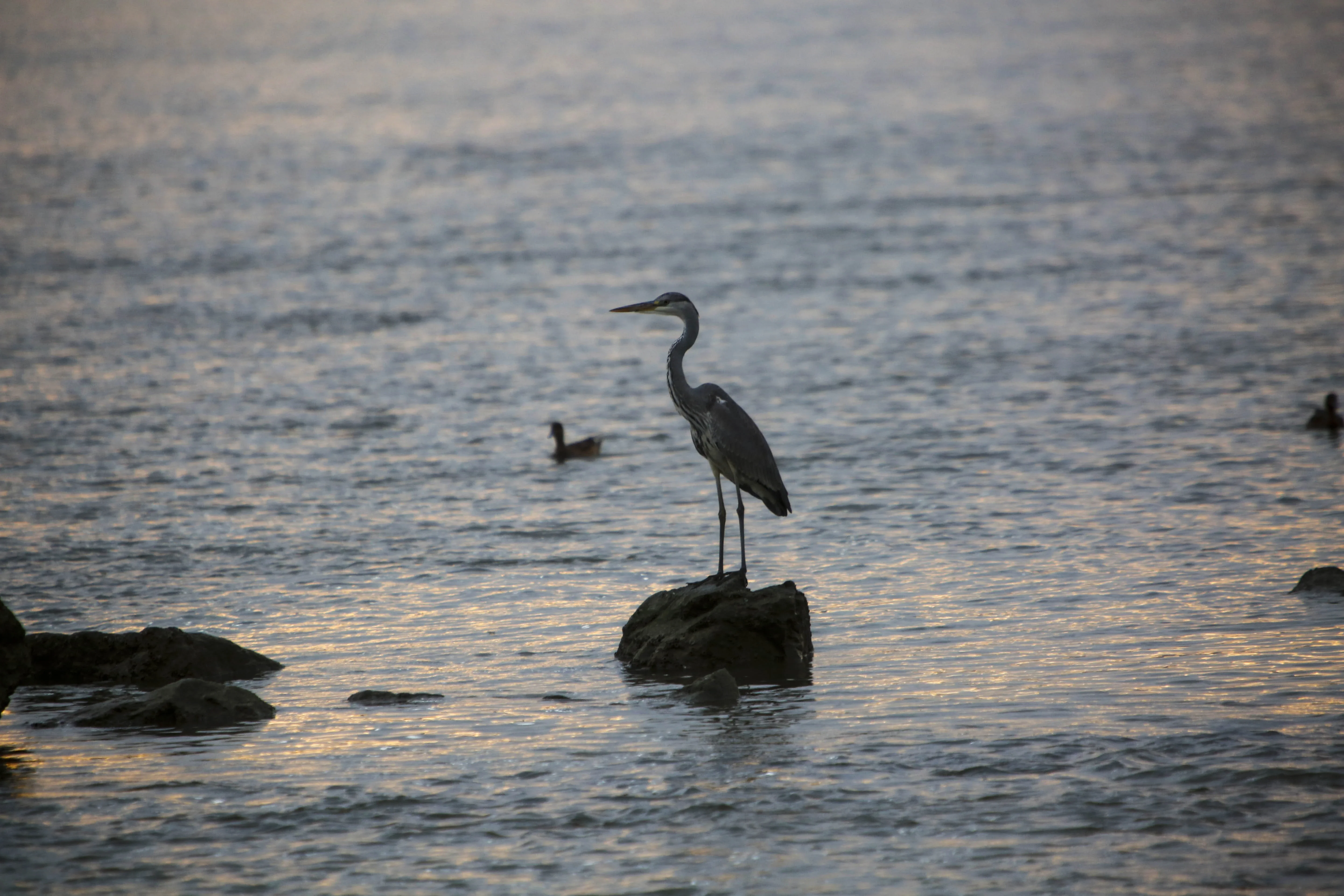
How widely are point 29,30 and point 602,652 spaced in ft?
316

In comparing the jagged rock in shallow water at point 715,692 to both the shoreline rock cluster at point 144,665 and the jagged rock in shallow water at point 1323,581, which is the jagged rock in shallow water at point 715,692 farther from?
the jagged rock in shallow water at point 1323,581

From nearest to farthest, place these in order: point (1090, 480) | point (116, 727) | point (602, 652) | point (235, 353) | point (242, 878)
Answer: point (242, 878) → point (116, 727) → point (602, 652) → point (1090, 480) → point (235, 353)

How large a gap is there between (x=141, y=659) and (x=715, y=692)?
12.2ft

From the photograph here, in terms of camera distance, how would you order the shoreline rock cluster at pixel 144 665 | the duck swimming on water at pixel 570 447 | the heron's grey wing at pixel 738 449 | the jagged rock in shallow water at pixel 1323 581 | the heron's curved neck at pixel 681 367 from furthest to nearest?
the duck swimming on water at pixel 570 447 → the jagged rock in shallow water at pixel 1323 581 → the heron's curved neck at pixel 681 367 → the heron's grey wing at pixel 738 449 → the shoreline rock cluster at pixel 144 665

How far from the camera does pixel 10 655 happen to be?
324 inches

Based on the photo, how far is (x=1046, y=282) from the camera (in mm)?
26250

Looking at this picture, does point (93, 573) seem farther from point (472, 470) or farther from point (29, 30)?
point (29, 30)

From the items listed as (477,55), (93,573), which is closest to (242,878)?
(93,573)

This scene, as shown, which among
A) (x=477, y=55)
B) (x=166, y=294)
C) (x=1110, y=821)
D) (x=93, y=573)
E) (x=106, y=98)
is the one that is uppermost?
(x=477, y=55)

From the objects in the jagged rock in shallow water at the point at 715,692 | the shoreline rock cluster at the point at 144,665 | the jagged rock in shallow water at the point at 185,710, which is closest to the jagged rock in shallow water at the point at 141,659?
the shoreline rock cluster at the point at 144,665

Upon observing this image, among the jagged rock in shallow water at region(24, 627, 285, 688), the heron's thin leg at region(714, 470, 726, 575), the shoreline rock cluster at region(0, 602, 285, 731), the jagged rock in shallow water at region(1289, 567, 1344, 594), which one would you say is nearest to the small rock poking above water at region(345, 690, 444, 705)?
the shoreline rock cluster at region(0, 602, 285, 731)

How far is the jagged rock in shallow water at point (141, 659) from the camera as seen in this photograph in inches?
379

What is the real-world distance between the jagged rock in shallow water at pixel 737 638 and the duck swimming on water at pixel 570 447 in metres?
7.03

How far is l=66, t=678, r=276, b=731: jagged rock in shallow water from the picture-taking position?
878cm
